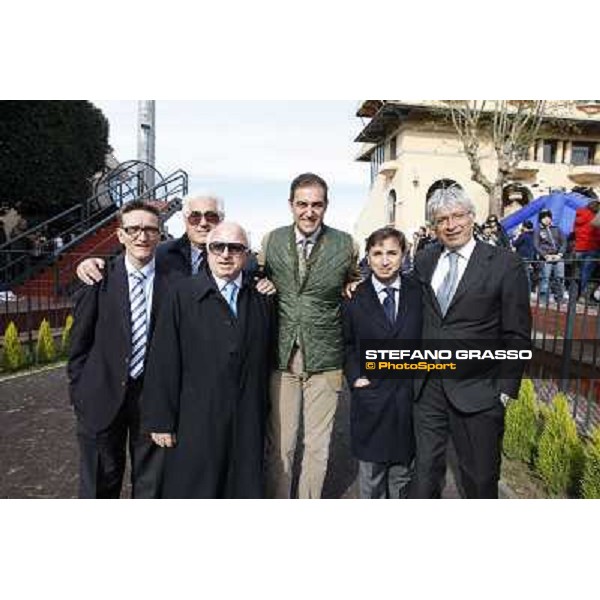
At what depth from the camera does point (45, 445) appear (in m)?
3.23

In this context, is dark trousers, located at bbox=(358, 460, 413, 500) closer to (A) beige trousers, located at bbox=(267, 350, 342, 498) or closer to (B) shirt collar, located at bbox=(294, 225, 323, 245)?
(A) beige trousers, located at bbox=(267, 350, 342, 498)

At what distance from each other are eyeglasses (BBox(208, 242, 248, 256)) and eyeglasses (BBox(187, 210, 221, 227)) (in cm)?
30

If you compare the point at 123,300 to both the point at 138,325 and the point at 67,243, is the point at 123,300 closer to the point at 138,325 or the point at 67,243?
the point at 138,325

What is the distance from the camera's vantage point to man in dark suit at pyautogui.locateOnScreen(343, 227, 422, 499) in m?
2.18

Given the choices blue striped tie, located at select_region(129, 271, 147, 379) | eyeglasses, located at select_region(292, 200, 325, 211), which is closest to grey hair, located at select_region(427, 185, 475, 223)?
eyeglasses, located at select_region(292, 200, 325, 211)

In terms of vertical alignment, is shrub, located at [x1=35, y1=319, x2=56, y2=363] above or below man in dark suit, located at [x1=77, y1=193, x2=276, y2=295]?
below

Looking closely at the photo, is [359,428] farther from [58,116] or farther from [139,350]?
[58,116]

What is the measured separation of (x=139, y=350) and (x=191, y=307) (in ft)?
1.14

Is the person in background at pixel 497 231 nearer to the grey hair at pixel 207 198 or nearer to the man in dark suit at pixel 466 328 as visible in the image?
the man in dark suit at pixel 466 328

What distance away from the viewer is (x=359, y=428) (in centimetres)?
232

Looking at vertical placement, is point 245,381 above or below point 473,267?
below

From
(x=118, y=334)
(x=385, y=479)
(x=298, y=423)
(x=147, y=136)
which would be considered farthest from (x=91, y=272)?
(x=385, y=479)

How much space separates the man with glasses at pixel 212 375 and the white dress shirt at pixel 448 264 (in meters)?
0.76
